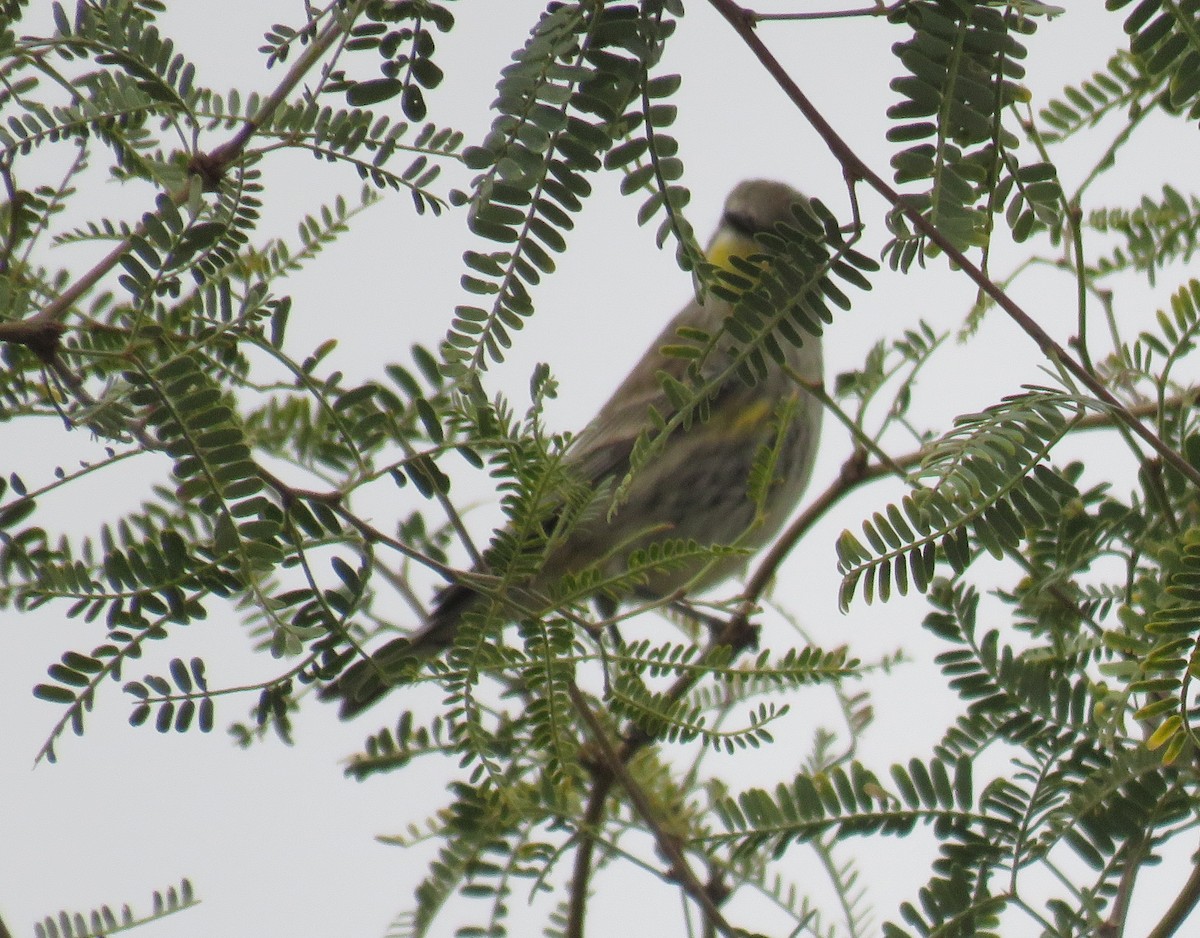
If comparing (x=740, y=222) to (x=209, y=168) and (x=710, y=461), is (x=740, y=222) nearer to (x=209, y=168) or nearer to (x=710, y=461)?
(x=710, y=461)

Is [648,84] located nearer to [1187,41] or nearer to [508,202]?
[508,202]

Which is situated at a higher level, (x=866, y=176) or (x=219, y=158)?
(x=219, y=158)

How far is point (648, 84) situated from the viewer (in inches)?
39.2

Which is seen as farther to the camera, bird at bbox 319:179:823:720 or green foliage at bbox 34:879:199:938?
bird at bbox 319:179:823:720

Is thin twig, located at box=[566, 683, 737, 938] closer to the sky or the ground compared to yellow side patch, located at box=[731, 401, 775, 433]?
closer to the ground

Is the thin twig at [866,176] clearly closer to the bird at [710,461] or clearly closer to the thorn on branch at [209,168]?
the thorn on branch at [209,168]

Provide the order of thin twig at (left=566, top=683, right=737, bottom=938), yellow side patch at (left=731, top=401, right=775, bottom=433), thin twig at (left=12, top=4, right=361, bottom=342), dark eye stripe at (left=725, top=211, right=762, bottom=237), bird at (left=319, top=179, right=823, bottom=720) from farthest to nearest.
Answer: dark eye stripe at (left=725, top=211, right=762, bottom=237) → yellow side patch at (left=731, top=401, right=775, bottom=433) → bird at (left=319, top=179, right=823, bottom=720) → thin twig at (left=566, top=683, right=737, bottom=938) → thin twig at (left=12, top=4, right=361, bottom=342)

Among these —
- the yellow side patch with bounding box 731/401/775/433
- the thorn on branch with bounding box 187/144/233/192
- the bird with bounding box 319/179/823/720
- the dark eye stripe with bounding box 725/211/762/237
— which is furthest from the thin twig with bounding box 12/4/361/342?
the dark eye stripe with bounding box 725/211/762/237

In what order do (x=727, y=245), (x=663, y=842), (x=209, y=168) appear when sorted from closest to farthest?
(x=209, y=168), (x=663, y=842), (x=727, y=245)

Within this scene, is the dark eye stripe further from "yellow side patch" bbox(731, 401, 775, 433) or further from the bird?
"yellow side patch" bbox(731, 401, 775, 433)

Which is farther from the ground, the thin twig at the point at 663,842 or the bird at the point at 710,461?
the bird at the point at 710,461

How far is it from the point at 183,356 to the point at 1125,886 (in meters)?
0.99

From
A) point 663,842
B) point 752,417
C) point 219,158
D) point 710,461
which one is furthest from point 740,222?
point 219,158

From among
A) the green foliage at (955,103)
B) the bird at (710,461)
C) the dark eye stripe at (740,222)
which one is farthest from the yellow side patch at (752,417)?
the green foliage at (955,103)
